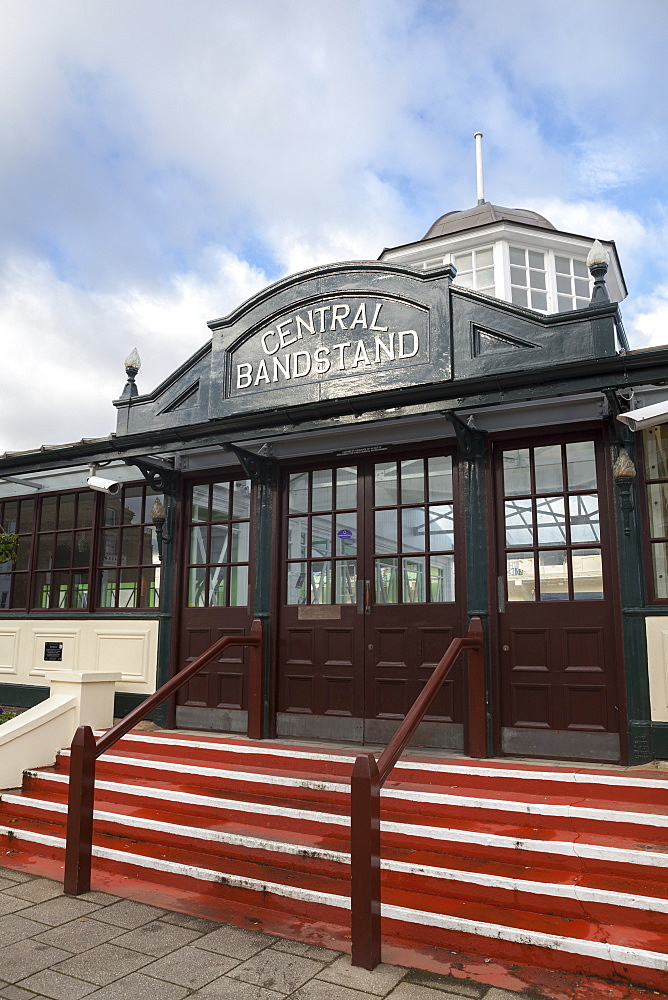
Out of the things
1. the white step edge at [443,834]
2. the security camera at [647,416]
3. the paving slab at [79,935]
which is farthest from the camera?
the security camera at [647,416]

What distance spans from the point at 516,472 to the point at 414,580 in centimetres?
127

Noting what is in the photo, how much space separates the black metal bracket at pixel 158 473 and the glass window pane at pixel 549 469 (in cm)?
378

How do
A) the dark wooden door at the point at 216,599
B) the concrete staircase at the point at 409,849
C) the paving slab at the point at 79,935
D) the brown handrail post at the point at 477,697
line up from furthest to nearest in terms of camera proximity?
1. the dark wooden door at the point at 216,599
2. the brown handrail post at the point at 477,697
3. the paving slab at the point at 79,935
4. the concrete staircase at the point at 409,849

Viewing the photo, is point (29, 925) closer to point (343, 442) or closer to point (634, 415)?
point (343, 442)

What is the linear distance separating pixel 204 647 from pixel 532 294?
9.83m

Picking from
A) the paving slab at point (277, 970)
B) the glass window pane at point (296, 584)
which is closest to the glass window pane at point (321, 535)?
the glass window pane at point (296, 584)

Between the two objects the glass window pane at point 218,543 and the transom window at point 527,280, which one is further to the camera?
the transom window at point 527,280

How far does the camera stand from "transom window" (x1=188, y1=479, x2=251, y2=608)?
7336 mm

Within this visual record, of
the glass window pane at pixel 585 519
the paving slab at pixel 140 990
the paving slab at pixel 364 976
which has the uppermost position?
the glass window pane at pixel 585 519

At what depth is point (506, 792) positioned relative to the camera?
4836 millimetres

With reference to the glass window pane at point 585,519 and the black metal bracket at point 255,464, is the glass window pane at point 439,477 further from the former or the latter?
the black metal bracket at point 255,464

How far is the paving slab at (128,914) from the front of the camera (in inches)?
157

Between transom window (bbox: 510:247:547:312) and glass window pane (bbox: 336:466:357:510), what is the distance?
8.27 metres

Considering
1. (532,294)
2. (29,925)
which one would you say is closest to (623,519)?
(29,925)
